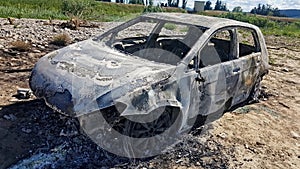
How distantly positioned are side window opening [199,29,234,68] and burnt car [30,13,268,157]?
0.01 metres

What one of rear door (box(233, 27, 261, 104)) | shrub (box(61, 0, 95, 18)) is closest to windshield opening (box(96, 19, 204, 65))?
rear door (box(233, 27, 261, 104))

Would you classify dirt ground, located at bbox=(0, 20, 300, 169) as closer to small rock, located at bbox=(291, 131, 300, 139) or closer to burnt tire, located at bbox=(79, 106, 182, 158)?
small rock, located at bbox=(291, 131, 300, 139)

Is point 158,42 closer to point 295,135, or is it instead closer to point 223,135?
point 223,135

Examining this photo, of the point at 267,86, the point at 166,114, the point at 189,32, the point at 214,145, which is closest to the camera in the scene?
the point at 166,114

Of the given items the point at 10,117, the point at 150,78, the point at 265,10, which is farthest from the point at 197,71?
the point at 265,10

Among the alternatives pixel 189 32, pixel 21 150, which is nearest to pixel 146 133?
pixel 21 150

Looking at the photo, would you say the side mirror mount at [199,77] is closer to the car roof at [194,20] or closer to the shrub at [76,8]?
the car roof at [194,20]

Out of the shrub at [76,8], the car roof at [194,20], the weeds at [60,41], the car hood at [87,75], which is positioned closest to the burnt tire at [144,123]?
the car hood at [87,75]

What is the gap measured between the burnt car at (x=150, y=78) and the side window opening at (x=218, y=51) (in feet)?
0.05

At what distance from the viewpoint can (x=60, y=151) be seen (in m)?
4.00

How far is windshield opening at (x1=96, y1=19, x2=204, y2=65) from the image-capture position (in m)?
4.98

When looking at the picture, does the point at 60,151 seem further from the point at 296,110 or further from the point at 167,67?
the point at 296,110

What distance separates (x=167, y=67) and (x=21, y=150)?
1.95 metres

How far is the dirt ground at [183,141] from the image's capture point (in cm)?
397
